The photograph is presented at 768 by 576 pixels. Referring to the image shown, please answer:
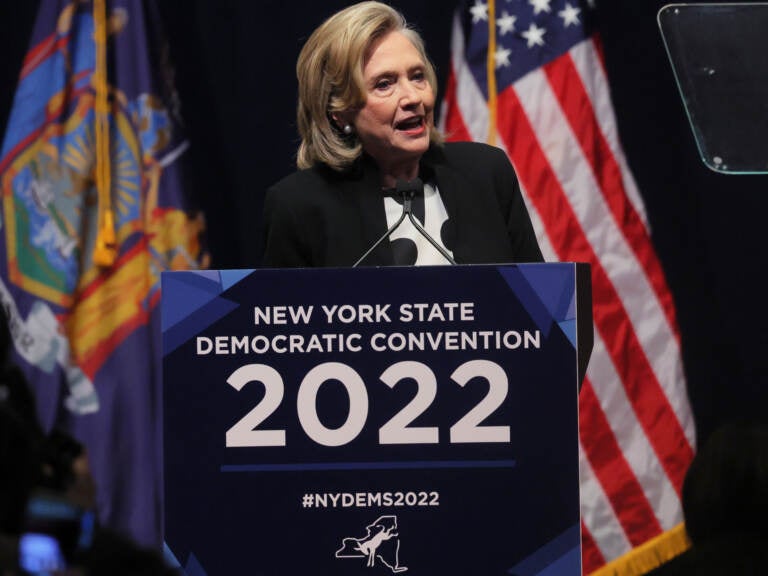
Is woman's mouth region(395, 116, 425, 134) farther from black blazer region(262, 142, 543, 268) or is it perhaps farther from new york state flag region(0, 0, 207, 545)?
new york state flag region(0, 0, 207, 545)

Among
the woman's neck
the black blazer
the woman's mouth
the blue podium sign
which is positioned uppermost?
the woman's mouth

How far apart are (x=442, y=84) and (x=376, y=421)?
2.46 m

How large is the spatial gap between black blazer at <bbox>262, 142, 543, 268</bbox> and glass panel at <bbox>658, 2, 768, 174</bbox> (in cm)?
51

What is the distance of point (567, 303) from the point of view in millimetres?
2098

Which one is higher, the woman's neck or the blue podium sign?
the woman's neck

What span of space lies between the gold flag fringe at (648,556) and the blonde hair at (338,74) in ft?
6.67

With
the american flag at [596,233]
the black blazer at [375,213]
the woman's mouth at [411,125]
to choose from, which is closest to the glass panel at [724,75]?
Answer: the black blazer at [375,213]

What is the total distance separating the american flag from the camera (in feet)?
14.2

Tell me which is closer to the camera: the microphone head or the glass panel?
the microphone head

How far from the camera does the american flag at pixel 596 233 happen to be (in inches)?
170

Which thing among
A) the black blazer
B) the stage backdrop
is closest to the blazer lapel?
the black blazer

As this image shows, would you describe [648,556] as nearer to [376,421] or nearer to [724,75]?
[724,75]

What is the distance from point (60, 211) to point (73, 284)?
236 millimetres

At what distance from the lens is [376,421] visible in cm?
208
